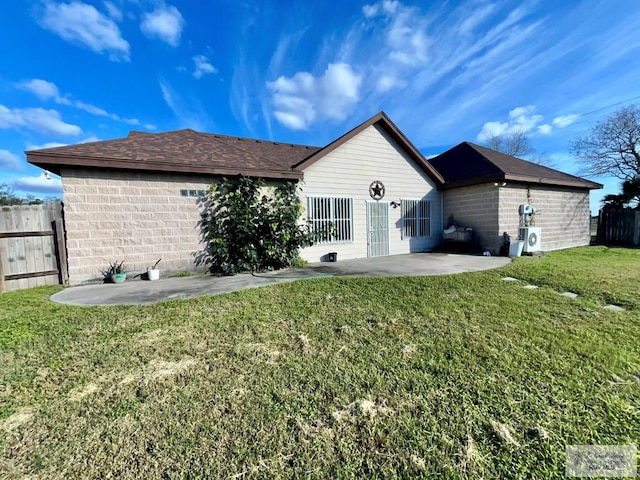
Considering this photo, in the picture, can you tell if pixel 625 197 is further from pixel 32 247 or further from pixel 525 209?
pixel 32 247

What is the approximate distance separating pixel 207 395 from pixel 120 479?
0.75 meters

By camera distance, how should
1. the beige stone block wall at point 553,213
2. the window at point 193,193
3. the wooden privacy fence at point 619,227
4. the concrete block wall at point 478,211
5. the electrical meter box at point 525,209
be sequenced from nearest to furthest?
the window at point 193,193 < the concrete block wall at point 478,211 < the beige stone block wall at point 553,213 < the electrical meter box at point 525,209 < the wooden privacy fence at point 619,227

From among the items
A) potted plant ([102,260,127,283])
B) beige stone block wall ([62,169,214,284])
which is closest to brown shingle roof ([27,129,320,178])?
beige stone block wall ([62,169,214,284])

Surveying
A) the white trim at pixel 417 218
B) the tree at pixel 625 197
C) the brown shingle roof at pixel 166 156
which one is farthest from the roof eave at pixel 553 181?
the brown shingle roof at pixel 166 156

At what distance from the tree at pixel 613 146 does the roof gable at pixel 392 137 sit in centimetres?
1877

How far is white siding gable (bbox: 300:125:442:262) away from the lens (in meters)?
9.09

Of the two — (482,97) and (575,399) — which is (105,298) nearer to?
(575,399)

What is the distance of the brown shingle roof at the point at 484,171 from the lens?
9.62m

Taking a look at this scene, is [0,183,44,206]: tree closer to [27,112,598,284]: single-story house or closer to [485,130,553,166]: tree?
[27,112,598,284]: single-story house

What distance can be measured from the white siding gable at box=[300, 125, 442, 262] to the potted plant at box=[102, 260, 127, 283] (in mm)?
4874

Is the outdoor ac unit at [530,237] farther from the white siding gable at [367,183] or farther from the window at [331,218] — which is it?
the window at [331,218]

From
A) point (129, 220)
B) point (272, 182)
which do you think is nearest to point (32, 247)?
point (129, 220)

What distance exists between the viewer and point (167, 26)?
7.62 meters

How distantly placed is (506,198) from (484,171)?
130 centimetres
